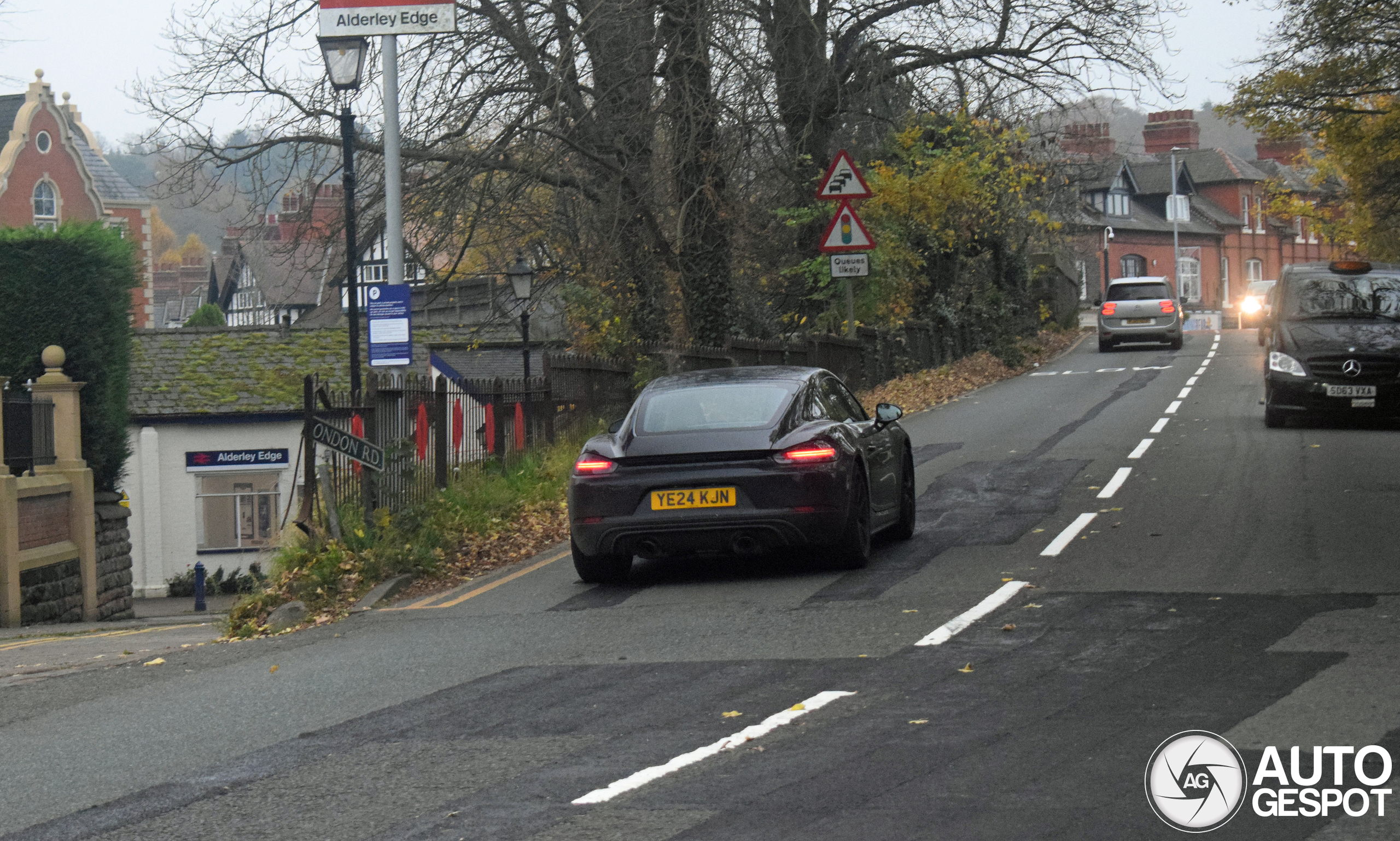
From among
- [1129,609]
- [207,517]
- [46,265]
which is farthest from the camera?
[207,517]

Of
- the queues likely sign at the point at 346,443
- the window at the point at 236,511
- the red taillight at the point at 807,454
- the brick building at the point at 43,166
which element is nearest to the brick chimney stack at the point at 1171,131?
the brick building at the point at 43,166

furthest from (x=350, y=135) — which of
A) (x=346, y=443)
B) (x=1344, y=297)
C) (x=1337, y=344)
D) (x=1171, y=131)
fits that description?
(x=1171, y=131)

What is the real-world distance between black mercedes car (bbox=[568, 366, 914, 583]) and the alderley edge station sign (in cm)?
543

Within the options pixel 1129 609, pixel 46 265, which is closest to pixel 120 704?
pixel 1129 609

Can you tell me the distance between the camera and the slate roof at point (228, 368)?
35.9m

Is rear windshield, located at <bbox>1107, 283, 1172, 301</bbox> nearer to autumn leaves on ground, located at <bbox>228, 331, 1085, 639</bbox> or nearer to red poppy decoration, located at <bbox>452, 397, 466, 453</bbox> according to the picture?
autumn leaves on ground, located at <bbox>228, 331, 1085, 639</bbox>

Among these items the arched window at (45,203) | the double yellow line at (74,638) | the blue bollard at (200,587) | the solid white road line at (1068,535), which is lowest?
the blue bollard at (200,587)

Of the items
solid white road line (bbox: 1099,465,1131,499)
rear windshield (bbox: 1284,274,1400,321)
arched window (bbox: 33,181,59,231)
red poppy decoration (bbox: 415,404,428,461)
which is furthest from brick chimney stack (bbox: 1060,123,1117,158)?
arched window (bbox: 33,181,59,231)

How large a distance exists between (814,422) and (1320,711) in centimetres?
500

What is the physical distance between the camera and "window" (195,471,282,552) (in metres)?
36.8

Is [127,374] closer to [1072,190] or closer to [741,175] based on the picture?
[741,175]

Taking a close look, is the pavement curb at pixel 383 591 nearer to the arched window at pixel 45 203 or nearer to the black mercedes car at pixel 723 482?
the black mercedes car at pixel 723 482

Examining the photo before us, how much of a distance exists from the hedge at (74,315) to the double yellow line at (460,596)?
15228mm

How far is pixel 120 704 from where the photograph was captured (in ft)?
25.7
